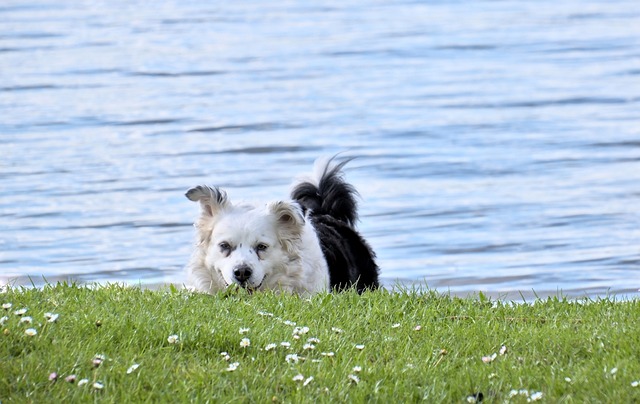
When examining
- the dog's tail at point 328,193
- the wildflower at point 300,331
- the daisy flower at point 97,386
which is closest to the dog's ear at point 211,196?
the dog's tail at point 328,193

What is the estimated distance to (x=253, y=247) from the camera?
8.48 m

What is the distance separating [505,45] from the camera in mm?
24891

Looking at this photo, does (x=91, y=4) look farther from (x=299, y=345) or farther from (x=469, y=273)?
(x=299, y=345)

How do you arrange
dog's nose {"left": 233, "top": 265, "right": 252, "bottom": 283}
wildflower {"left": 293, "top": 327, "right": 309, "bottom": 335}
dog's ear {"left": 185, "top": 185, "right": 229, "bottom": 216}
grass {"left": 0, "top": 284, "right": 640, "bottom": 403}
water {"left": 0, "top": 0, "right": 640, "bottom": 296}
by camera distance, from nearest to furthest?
grass {"left": 0, "top": 284, "right": 640, "bottom": 403} < wildflower {"left": 293, "top": 327, "right": 309, "bottom": 335} < dog's nose {"left": 233, "top": 265, "right": 252, "bottom": 283} < dog's ear {"left": 185, "top": 185, "right": 229, "bottom": 216} < water {"left": 0, "top": 0, "right": 640, "bottom": 296}

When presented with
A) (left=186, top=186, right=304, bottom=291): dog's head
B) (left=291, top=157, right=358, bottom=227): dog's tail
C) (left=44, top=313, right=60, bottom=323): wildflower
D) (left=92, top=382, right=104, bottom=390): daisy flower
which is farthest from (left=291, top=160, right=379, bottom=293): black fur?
(left=92, top=382, right=104, bottom=390): daisy flower

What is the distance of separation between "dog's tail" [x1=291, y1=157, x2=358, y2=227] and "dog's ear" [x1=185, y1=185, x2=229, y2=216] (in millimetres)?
1413

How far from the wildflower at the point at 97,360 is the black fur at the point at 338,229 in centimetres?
326

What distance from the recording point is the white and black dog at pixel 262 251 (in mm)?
8430

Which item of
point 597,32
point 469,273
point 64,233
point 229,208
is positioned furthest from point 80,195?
point 597,32

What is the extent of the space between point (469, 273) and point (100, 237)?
3667 millimetres

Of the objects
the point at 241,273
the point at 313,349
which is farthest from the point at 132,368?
the point at 241,273

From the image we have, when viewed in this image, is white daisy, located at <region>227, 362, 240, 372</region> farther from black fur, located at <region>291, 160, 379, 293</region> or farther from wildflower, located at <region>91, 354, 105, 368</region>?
black fur, located at <region>291, 160, 379, 293</region>

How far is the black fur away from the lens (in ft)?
30.8

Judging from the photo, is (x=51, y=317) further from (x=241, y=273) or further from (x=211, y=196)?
(x=211, y=196)
